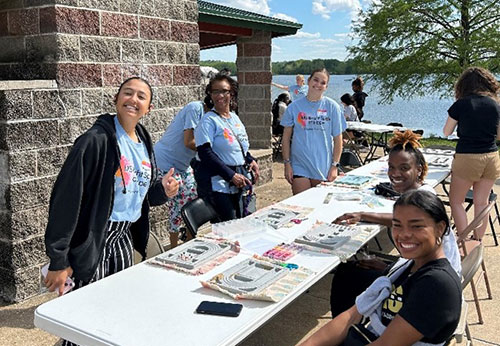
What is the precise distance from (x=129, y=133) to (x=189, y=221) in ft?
3.42

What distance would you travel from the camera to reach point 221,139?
3.92 m

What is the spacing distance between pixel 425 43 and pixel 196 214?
56.2 feet

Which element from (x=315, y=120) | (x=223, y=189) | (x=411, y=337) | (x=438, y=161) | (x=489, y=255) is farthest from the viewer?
(x=438, y=161)

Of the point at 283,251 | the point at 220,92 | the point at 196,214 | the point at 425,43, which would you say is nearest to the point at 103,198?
the point at 283,251

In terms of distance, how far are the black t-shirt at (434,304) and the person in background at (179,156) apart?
2784 millimetres

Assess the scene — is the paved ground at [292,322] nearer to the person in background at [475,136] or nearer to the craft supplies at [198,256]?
the person in background at [475,136]

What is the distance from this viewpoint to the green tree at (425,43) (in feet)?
58.0

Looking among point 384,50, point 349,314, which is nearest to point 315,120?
point 349,314

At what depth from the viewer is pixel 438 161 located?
220 inches

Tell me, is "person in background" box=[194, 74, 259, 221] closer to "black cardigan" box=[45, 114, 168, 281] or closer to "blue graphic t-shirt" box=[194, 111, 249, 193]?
"blue graphic t-shirt" box=[194, 111, 249, 193]

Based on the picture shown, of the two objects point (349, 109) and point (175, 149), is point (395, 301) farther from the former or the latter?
point (349, 109)

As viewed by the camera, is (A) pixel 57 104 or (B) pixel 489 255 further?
(B) pixel 489 255

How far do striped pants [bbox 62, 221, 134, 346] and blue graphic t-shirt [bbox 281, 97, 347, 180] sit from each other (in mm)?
2294

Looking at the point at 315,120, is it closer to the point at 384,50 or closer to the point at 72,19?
the point at 72,19
